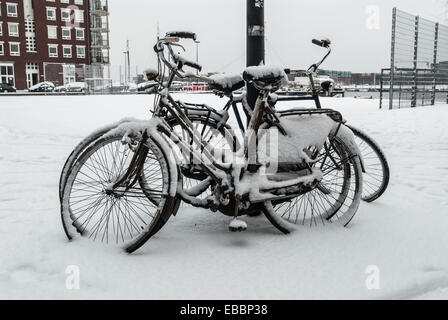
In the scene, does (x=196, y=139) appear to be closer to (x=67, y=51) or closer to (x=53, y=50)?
(x=53, y=50)

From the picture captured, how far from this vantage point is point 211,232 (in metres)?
3.30

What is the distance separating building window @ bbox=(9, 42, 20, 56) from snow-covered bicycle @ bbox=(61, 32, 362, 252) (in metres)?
55.4

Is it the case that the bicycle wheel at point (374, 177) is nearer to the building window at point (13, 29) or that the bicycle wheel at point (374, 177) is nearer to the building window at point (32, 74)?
the building window at point (32, 74)

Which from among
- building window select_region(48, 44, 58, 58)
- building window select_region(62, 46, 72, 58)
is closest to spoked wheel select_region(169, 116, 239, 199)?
building window select_region(48, 44, 58, 58)

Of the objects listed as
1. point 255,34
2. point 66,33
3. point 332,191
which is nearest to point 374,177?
point 332,191

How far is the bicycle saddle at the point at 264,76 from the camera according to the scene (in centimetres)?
301

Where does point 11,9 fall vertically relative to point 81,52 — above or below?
above

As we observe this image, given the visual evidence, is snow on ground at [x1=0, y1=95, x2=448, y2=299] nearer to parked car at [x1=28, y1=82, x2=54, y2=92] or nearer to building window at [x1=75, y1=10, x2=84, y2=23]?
parked car at [x1=28, y1=82, x2=54, y2=92]

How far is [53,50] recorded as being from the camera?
2147 inches

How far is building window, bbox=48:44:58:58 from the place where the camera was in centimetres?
5434

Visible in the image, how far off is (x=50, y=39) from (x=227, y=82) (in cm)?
5718

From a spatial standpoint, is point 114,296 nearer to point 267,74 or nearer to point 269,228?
point 269,228
